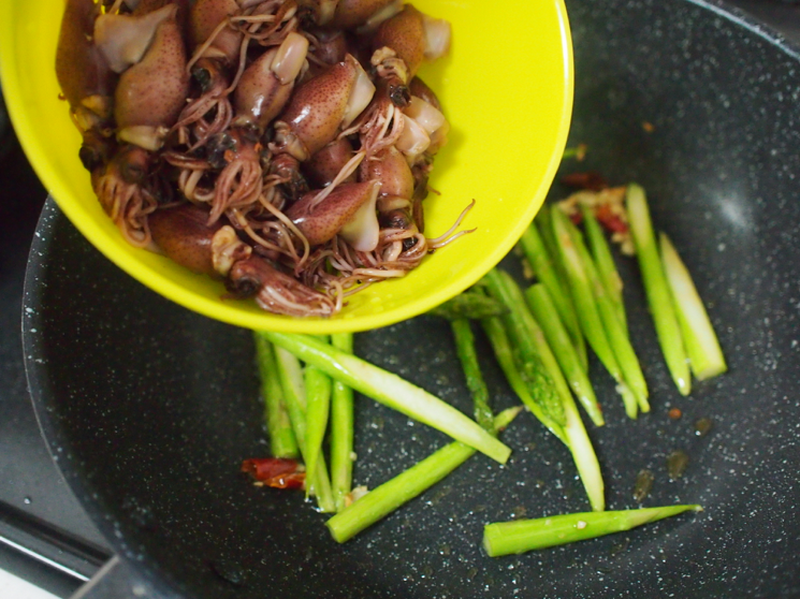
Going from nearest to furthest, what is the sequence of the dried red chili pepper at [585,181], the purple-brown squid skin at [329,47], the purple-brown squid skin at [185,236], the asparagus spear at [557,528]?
the purple-brown squid skin at [185,236] → the purple-brown squid skin at [329,47] → the asparagus spear at [557,528] → the dried red chili pepper at [585,181]

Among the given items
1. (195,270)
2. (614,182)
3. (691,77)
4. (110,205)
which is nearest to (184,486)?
(195,270)

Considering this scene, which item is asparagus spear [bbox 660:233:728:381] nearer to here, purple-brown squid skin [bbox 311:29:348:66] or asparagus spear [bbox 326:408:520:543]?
asparagus spear [bbox 326:408:520:543]

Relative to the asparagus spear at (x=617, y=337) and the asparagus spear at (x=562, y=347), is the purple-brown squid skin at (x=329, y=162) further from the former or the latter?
the asparagus spear at (x=617, y=337)

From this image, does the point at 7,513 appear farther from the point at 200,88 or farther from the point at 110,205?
the point at 200,88

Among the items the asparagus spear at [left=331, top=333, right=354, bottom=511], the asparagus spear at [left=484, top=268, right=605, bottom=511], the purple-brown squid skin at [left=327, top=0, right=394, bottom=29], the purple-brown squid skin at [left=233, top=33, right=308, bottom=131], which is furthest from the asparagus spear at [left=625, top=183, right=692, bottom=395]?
the purple-brown squid skin at [left=233, top=33, right=308, bottom=131]

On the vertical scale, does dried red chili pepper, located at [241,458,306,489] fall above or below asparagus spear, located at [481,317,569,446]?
above

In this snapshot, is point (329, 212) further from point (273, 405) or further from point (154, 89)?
point (273, 405)

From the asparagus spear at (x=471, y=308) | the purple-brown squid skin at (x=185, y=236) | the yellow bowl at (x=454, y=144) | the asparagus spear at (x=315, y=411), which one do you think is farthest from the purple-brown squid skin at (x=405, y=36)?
the asparagus spear at (x=315, y=411)
